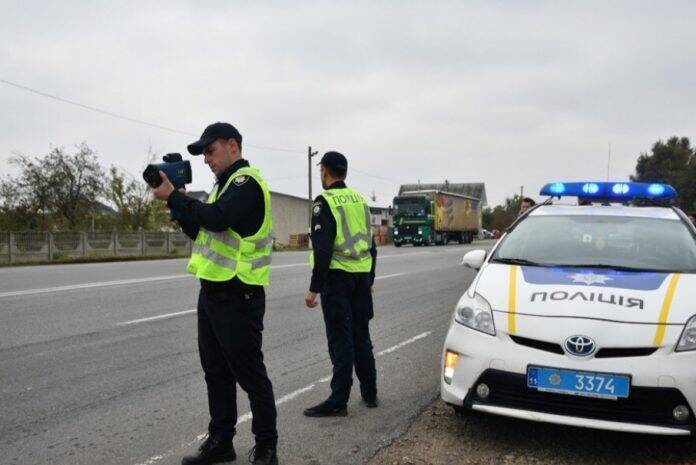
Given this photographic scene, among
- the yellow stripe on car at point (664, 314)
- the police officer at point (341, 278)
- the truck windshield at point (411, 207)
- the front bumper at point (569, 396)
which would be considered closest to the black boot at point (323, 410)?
the police officer at point (341, 278)

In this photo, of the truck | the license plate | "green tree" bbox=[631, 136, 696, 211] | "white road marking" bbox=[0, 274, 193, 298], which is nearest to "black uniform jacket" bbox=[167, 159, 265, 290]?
the license plate

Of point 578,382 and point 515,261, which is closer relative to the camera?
point 578,382

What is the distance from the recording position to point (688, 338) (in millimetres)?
3438

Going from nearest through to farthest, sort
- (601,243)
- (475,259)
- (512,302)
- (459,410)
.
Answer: (512,302) < (459,410) < (601,243) < (475,259)

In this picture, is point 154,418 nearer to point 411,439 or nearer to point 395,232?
point 411,439

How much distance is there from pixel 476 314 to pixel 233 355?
1521 mm

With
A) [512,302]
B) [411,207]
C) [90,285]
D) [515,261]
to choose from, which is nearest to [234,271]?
[512,302]

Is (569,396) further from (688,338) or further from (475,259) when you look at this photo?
(475,259)

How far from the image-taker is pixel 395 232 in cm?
4169

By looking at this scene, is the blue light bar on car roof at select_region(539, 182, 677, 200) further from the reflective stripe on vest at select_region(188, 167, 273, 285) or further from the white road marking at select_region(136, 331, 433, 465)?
the reflective stripe on vest at select_region(188, 167, 273, 285)

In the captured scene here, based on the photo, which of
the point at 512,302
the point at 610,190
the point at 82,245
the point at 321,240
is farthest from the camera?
the point at 82,245

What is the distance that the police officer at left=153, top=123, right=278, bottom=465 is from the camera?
332 centimetres

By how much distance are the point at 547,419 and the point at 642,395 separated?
519 millimetres

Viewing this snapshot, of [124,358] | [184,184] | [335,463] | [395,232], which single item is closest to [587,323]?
[335,463]
